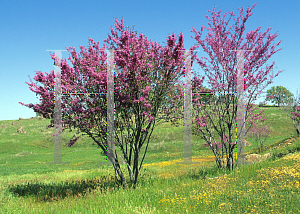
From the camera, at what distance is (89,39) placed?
8.62 m

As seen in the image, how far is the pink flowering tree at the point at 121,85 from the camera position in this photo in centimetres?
766

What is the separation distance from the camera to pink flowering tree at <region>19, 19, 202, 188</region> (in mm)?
7664

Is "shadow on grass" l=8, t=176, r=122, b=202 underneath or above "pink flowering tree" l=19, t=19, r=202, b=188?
underneath

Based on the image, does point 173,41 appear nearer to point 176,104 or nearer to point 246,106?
point 176,104

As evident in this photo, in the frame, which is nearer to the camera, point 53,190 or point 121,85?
point 121,85

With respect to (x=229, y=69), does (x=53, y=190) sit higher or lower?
lower

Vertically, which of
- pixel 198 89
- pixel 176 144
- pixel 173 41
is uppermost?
pixel 173 41

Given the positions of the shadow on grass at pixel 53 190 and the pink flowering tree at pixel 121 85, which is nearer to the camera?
the pink flowering tree at pixel 121 85

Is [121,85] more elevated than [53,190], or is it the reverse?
[121,85]

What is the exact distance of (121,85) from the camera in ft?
26.2

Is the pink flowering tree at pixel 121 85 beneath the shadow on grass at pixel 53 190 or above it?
above

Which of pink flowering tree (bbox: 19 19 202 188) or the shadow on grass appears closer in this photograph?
pink flowering tree (bbox: 19 19 202 188)

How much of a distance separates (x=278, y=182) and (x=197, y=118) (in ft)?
15.1

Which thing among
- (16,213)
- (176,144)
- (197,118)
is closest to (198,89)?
(197,118)
